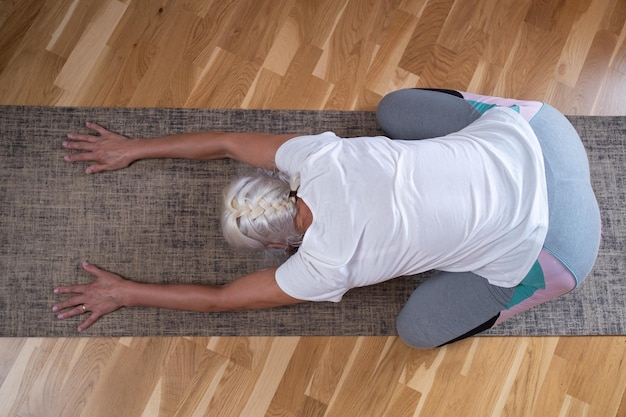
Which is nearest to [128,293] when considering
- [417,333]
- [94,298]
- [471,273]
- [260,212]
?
[94,298]

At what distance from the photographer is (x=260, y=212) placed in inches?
41.9

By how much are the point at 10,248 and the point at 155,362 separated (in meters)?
0.45

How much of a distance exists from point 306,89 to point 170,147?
0.40 metres

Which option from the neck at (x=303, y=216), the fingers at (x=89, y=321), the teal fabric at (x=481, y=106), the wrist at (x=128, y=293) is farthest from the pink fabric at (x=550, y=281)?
the fingers at (x=89, y=321)

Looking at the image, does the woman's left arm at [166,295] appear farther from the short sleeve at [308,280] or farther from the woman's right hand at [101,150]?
the woman's right hand at [101,150]

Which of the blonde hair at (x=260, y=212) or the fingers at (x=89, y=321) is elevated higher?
the blonde hair at (x=260, y=212)

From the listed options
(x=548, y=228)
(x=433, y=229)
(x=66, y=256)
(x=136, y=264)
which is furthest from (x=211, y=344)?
(x=548, y=228)

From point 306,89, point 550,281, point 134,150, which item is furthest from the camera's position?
point 306,89

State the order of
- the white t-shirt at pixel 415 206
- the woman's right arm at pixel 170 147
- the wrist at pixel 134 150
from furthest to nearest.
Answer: the wrist at pixel 134 150, the woman's right arm at pixel 170 147, the white t-shirt at pixel 415 206

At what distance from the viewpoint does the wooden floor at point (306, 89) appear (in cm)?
136

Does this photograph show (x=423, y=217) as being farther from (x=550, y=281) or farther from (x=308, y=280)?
(x=550, y=281)

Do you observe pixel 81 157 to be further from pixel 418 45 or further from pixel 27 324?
pixel 418 45

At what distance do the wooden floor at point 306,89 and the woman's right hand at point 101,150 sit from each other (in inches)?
4.6

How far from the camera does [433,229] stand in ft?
3.34
